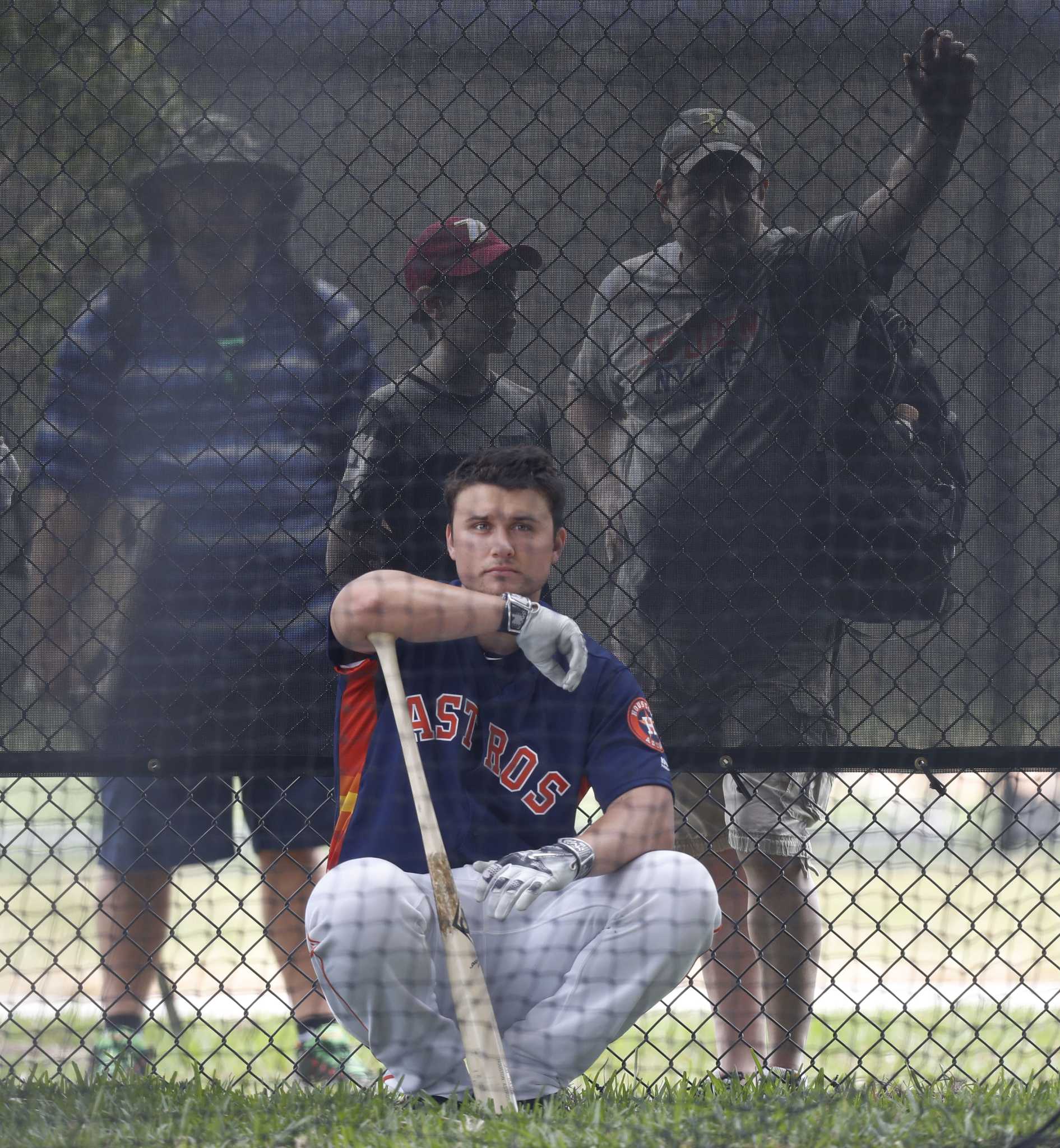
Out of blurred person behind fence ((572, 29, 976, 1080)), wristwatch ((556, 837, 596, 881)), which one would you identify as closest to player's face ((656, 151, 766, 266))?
blurred person behind fence ((572, 29, 976, 1080))

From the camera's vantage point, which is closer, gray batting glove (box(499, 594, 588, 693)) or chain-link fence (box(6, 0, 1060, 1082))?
gray batting glove (box(499, 594, 588, 693))

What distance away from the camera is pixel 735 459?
237 cm

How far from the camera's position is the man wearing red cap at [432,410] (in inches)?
91.8

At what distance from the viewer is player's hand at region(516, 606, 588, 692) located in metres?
1.99

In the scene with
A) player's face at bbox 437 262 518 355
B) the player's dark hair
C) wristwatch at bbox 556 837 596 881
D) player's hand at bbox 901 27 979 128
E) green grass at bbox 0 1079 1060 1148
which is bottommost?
green grass at bbox 0 1079 1060 1148

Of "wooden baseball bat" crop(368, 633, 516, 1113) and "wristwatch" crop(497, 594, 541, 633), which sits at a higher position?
"wristwatch" crop(497, 594, 541, 633)

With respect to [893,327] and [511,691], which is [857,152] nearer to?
[893,327]

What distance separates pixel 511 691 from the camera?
211cm

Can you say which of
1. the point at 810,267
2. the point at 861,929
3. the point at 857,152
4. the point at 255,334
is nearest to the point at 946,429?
the point at 810,267

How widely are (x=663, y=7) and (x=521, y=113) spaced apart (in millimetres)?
352

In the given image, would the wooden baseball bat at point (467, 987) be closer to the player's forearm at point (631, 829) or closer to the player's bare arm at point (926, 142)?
the player's forearm at point (631, 829)

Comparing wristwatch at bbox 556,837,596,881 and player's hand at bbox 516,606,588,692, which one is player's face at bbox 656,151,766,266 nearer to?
player's hand at bbox 516,606,588,692

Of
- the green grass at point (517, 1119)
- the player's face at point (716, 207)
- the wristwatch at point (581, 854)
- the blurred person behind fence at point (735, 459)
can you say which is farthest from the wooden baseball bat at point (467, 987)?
the player's face at point (716, 207)

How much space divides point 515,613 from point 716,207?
3.21 ft
